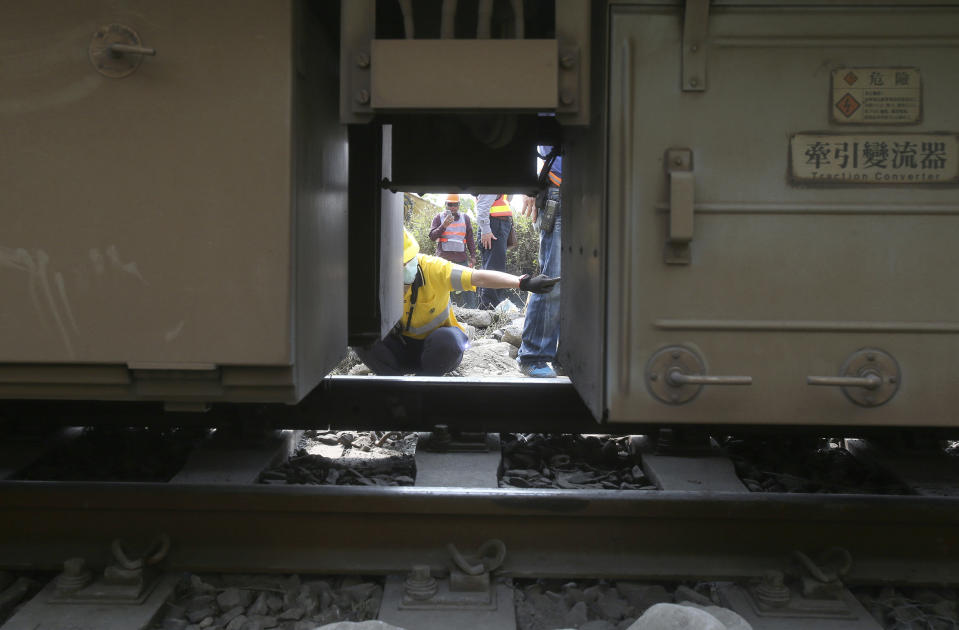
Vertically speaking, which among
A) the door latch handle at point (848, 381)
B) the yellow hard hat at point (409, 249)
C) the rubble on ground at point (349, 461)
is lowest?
the rubble on ground at point (349, 461)

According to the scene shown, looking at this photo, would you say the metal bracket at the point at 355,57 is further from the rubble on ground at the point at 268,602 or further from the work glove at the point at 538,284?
the work glove at the point at 538,284

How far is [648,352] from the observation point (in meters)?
2.04

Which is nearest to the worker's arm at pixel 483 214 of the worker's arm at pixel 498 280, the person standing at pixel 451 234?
the person standing at pixel 451 234

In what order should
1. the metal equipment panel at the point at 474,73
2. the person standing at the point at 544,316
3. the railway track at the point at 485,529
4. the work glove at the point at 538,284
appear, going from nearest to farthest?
the metal equipment panel at the point at 474,73
the railway track at the point at 485,529
the work glove at the point at 538,284
the person standing at the point at 544,316

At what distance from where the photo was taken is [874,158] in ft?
6.57

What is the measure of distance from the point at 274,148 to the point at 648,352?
117cm

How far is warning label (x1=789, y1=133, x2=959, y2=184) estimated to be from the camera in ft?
6.53

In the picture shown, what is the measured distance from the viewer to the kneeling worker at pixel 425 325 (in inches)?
207

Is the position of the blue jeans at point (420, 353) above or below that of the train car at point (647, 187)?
below

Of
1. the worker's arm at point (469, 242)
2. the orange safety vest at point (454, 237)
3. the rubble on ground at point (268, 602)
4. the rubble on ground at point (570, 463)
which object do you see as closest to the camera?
the rubble on ground at point (268, 602)

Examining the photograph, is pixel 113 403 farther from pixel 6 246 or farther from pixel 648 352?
pixel 648 352

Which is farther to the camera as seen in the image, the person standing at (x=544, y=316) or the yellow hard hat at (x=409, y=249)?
the person standing at (x=544, y=316)

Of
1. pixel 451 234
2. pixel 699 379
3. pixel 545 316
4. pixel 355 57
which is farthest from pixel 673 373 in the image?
pixel 451 234

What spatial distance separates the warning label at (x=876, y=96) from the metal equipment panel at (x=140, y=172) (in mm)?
1510
